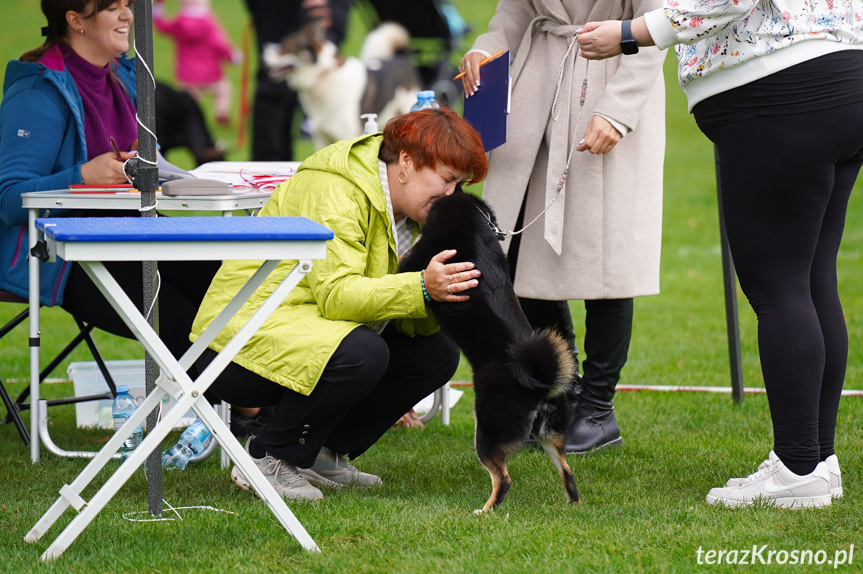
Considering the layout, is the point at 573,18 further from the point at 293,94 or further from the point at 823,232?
the point at 293,94

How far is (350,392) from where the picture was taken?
2564mm

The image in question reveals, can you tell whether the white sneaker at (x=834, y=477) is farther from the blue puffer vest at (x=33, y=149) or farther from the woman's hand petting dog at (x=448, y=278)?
the blue puffer vest at (x=33, y=149)

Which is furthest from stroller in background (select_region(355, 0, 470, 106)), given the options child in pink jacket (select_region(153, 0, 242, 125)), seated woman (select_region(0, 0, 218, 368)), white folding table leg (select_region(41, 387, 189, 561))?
white folding table leg (select_region(41, 387, 189, 561))

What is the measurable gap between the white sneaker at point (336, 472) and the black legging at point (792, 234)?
1184 millimetres

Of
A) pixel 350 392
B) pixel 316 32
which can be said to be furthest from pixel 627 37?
pixel 316 32

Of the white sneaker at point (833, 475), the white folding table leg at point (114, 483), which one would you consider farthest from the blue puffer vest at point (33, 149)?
the white sneaker at point (833, 475)

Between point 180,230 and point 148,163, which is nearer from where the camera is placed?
point 180,230

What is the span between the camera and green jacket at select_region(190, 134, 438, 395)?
8.17ft

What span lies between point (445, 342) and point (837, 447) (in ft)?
4.48

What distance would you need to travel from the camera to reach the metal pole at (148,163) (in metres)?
2.34

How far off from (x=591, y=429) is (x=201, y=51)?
6.48 m

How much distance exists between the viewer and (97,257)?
1964 millimetres

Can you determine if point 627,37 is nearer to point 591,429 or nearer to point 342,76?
point 591,429

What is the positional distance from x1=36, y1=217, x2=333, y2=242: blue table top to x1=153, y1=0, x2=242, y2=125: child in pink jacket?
6587 mm
